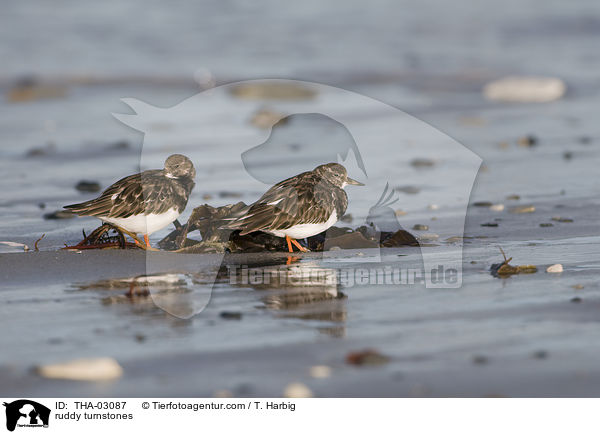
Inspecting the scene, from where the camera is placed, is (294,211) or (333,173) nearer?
(294,211)

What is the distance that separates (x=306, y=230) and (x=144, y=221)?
108cm

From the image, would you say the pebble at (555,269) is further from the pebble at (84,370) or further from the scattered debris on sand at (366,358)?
the pebble at (84,370)

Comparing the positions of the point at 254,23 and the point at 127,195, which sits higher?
the point at 254,23

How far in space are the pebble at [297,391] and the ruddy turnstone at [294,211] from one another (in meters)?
2.05

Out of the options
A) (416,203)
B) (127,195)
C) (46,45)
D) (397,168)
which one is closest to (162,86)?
(46,45)

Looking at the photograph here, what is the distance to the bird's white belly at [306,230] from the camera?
5.47 meters

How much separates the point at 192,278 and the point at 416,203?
2.66m

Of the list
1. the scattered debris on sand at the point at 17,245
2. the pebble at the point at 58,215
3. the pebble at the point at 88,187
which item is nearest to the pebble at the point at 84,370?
the scattered debris on sand at the point at 17,245

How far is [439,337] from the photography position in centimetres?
400

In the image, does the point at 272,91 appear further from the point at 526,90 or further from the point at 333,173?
the point at 333,173

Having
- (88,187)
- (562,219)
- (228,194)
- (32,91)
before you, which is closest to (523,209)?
(562,219)

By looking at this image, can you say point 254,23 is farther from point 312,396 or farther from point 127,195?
point 312,396
